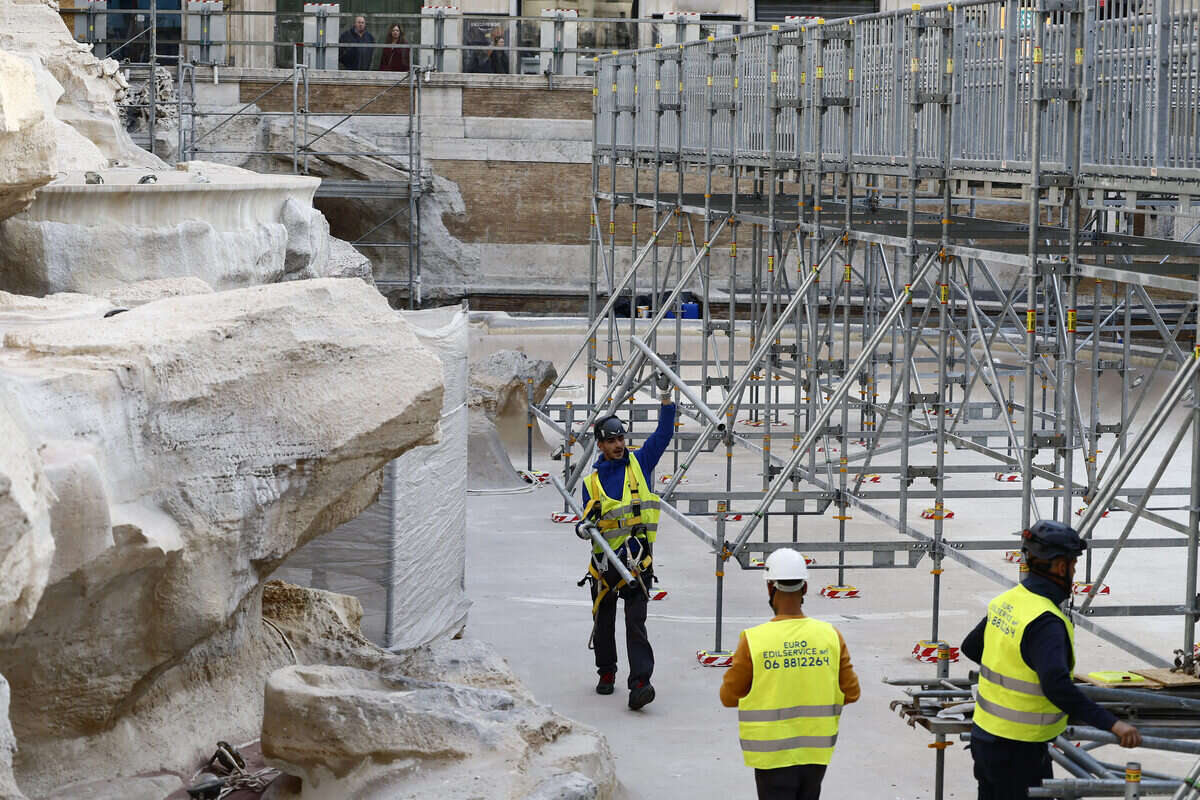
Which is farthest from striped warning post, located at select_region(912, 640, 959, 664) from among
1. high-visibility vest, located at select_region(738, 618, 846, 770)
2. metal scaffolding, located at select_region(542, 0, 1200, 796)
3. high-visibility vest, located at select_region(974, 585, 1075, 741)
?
high-visibility vest, located at select_region(738, 618, 846, 770)

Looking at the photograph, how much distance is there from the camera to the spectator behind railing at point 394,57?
2934 cm

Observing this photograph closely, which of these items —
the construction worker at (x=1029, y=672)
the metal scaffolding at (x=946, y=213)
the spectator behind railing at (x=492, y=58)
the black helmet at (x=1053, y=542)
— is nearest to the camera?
the construction worker at (x=1029, y=672)

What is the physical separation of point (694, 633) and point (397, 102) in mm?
18223

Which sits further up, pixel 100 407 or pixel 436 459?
pixel 100 407

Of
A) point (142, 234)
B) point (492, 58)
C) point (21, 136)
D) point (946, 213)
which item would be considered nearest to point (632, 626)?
point (946, 213)

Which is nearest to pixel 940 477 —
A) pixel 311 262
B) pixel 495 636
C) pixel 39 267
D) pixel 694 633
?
pixel 694 633

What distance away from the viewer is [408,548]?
9.82 m

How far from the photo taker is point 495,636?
457 inches

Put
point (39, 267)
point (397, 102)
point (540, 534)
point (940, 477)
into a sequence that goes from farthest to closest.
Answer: point (397, 102) < point (540, 534) < point (940, 477) < point (39, 267)

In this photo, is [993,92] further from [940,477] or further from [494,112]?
[494,112]

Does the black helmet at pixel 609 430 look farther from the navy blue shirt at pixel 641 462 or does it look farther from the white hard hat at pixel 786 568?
the white hard hat at pixel 786 568

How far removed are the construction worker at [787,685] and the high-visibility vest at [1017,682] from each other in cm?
56

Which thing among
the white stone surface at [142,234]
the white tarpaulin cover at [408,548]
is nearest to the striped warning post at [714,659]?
the white tarpaulin cover at [408,548]

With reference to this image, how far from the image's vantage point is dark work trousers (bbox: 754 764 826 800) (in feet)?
20.7
